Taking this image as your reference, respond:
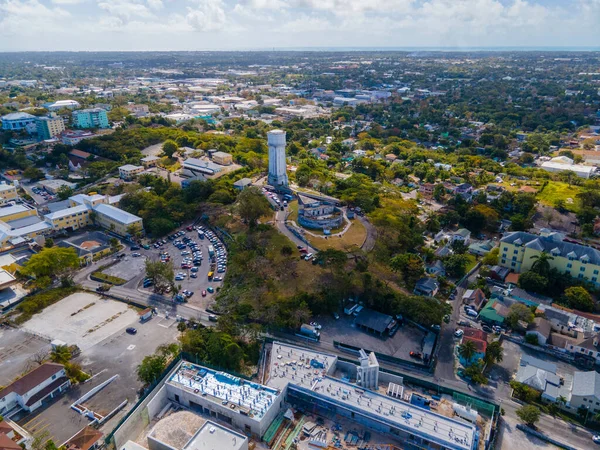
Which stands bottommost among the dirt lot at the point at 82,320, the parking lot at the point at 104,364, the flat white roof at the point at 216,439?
the parking lot at the point at 104,364

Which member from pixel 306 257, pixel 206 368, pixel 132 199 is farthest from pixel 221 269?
pixel 132 199

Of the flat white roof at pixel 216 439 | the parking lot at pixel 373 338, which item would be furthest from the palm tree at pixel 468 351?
the flat white roof at pixel 216 439

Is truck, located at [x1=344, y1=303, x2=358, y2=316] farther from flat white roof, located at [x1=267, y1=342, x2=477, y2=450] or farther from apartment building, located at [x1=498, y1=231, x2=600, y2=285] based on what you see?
apartment building, located at [x1=498, y1=231, x2=600, y2=285]

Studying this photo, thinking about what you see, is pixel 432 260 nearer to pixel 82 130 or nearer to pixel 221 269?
pixel 221 269

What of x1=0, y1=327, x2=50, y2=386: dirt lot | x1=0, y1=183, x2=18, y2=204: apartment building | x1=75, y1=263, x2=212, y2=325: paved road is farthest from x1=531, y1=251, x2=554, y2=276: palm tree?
x1=0, y1=183, x2=18, y2=204: apartment building

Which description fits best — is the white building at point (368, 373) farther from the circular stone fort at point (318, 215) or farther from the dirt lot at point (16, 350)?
the dirt lot at point (16, 350)
